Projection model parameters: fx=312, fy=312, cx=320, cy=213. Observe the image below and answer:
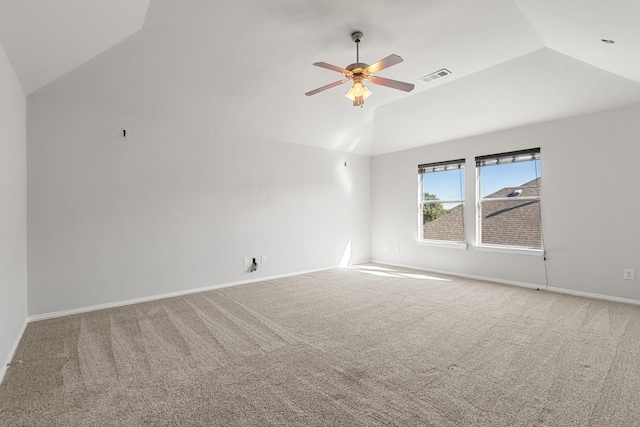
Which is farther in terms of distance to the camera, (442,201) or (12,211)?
(442,201)

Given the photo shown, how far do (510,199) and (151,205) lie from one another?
5.32m

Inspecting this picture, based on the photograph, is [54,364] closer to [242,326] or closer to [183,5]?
[242,326]

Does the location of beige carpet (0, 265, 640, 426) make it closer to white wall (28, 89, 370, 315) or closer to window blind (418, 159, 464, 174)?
white wall (28, 89, 370, 315)

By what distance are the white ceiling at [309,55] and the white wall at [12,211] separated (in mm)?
316

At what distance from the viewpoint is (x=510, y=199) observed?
495 centimetres

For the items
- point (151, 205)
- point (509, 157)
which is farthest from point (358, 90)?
point (509, 157)

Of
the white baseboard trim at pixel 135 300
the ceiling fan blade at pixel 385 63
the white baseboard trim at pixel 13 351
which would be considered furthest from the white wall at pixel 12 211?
the ceiling fan blade at pixel 385 63

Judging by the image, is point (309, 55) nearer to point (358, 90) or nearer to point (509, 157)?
point (358, 90)

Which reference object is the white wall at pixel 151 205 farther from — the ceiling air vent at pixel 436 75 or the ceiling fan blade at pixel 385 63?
the ceiling fan blade at pixel 385 63

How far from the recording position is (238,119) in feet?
15.3

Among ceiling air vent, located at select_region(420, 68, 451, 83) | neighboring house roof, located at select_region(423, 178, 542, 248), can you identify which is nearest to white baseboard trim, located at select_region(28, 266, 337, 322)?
neighboring house roof, located at select_region(423, 178, 542, 248)

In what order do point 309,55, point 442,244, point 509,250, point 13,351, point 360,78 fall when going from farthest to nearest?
point 442,244
point 509,250
point 309,55
point 360,78
point 13,351

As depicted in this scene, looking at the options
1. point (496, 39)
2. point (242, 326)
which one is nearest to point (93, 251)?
point (242, 326)

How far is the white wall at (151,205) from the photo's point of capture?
11.5 feet
